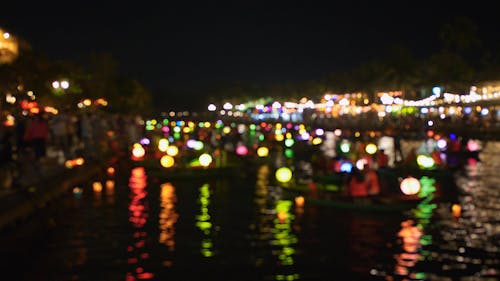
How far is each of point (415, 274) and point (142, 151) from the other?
78.9ft

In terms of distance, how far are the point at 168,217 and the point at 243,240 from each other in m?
3.89

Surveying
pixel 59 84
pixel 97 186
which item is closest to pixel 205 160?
pixel 97 186

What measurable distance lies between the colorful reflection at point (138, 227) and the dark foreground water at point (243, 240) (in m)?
0.03

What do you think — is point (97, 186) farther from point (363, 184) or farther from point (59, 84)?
point (59, 84)

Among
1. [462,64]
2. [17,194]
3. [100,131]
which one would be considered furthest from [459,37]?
[17,194]

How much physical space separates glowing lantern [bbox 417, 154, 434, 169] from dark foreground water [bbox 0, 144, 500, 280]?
6493mm

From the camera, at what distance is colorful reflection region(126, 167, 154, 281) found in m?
14.4

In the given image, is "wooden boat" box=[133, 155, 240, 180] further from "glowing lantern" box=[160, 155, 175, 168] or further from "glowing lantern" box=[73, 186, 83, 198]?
"glowing lantern" box=[73, 186, 83, 198]

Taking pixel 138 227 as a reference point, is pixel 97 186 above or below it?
above

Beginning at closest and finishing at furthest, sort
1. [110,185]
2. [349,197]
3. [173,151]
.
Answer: [349,197]
[110,185]
[173,151]

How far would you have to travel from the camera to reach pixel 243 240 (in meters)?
17.6

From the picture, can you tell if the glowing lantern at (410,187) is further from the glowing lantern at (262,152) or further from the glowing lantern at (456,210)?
the glowing lantern at (262,152)

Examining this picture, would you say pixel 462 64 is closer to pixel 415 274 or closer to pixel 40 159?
pixel 40 159

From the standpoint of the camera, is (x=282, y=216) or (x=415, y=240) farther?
(x=282, y=216)
